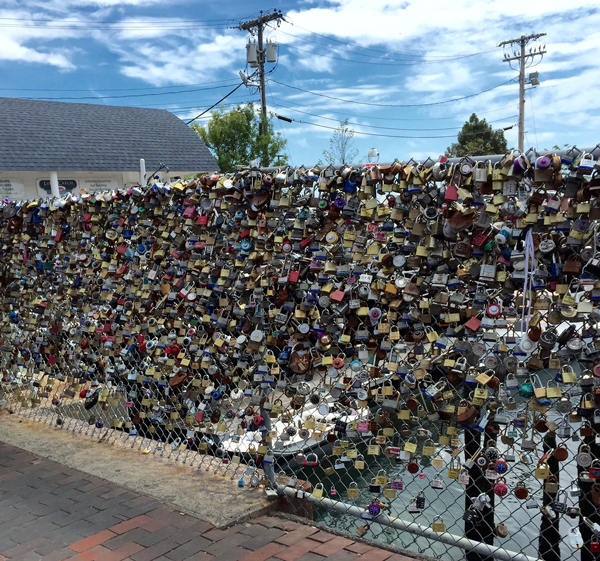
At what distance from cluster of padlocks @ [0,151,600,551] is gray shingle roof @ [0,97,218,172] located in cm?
1524

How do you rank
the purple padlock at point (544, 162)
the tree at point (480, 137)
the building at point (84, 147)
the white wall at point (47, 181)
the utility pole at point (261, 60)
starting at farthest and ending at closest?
Answer: the tree at point (480, 137)
the utility pole at point (261, 60)
the building at point (84, 147)
the white wall at point (47, 181)
the purple padlock at point (544, 162)

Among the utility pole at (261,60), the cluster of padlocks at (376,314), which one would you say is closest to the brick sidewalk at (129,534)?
the cluster of padlocks at (376,314)

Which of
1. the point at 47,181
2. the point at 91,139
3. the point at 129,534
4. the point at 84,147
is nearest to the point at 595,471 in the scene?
the point at 129,534

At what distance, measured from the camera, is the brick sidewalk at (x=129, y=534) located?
8.86 feet

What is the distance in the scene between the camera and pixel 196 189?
10.8 feet

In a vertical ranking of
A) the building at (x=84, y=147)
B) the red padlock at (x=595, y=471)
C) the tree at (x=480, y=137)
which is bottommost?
the red padlock at (x=595, y=471)

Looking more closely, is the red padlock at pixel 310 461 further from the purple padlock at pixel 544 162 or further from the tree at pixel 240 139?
the tree at pixel 240 139

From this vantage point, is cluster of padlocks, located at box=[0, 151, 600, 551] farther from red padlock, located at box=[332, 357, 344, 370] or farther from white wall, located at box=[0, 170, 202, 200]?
white wall, located at box=[0, 170, 202, 200]

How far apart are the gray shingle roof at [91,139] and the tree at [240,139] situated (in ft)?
16.4

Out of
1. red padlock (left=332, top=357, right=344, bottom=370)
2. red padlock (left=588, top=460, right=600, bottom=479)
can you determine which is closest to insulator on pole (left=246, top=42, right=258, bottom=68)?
red padlock (left=332, top=357, right=344, bottom=370)

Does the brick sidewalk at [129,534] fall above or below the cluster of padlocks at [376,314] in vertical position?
below

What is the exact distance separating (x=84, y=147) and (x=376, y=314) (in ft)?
62.2

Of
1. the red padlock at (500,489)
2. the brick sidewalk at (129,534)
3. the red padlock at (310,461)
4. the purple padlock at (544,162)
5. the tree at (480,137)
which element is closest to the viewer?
the purple padlock at (544,162)

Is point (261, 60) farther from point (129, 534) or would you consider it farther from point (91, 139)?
point (129, 534)
